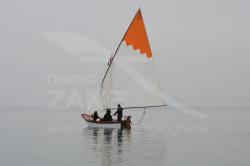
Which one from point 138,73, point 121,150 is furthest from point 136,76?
point 121,150

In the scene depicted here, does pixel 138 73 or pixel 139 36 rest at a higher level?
pixel 139 36

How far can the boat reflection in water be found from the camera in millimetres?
31409

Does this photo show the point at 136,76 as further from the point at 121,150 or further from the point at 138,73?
the point at 121,150

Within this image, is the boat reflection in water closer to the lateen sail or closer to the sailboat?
the sailboat

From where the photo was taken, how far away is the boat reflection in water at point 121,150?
31409 millimetres

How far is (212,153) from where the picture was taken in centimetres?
3766

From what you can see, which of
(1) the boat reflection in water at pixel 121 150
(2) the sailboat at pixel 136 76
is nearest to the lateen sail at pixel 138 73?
(2) the sailboat at pixel 136 76

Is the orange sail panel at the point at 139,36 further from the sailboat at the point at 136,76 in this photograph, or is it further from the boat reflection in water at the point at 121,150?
the boat reflection in water at the point at 121,150

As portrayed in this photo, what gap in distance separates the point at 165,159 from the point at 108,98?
2453cm

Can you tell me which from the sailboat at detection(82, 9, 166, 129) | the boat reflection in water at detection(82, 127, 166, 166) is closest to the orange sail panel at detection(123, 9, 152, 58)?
the sailboat at detection(82, 9, 166, 129)

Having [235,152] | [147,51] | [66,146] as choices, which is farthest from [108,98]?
[235,152]

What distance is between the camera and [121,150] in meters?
36.9

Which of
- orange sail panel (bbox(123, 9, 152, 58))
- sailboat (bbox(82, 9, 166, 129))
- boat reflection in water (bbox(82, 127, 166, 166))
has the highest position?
orange sail panel (bbox(123, 9, 152, 58))

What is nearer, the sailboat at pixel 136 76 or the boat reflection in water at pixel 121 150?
the boat reflection in water at pixel 121 150
